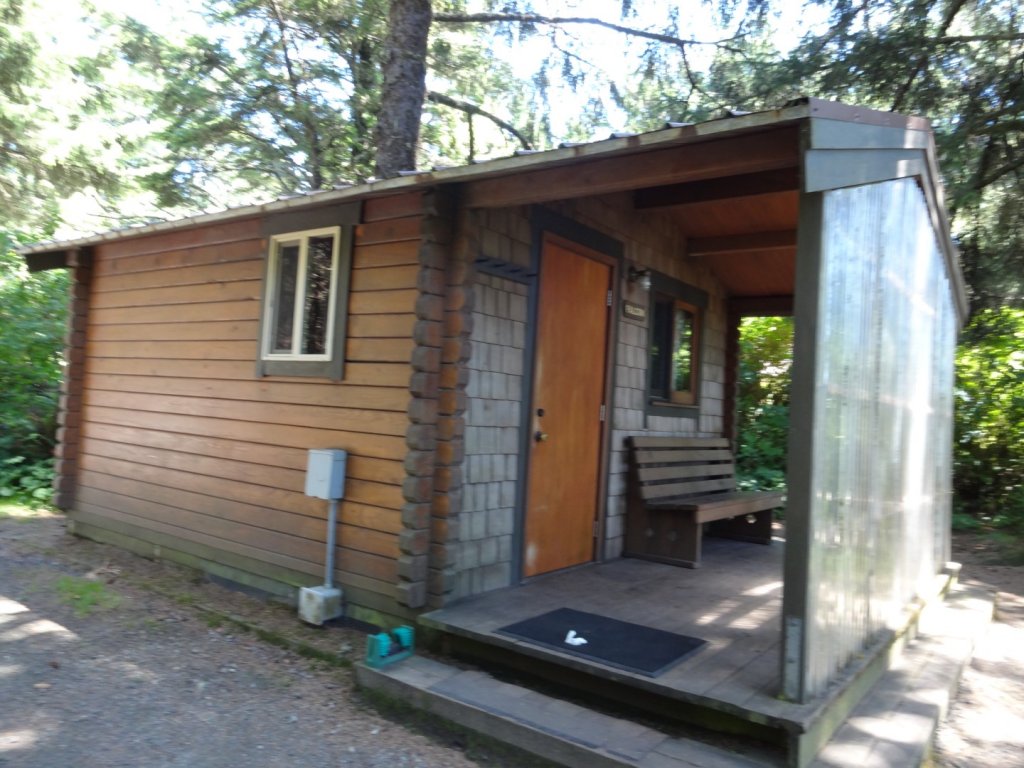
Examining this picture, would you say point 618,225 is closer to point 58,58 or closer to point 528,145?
point 528,145

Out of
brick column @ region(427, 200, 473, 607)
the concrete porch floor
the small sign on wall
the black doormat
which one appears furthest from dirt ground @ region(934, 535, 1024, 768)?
the small sign on wall

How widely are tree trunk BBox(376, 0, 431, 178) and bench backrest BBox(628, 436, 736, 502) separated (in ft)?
15.1

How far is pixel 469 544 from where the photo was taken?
4.53 m

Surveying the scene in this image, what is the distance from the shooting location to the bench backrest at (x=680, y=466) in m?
6.09

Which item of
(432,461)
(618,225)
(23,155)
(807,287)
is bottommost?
(432,461)

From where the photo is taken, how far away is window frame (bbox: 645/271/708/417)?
650 cm

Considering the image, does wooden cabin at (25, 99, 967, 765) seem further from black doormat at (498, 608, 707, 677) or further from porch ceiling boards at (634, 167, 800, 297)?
black doormat at (498, 608, 707, 677)

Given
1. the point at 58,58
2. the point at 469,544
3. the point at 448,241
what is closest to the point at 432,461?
the point at 469,544

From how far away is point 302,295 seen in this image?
5254 millimetres

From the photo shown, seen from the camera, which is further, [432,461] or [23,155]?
[23,155]

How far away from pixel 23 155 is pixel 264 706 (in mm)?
11306

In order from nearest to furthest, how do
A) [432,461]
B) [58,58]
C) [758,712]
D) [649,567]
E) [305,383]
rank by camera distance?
[758,712]
[432,461]
[305,383]
[649,567]
[58,58]

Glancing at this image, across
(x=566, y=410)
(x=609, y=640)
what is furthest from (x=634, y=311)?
(x=609, y=640)

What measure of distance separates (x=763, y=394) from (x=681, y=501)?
6449 mm
